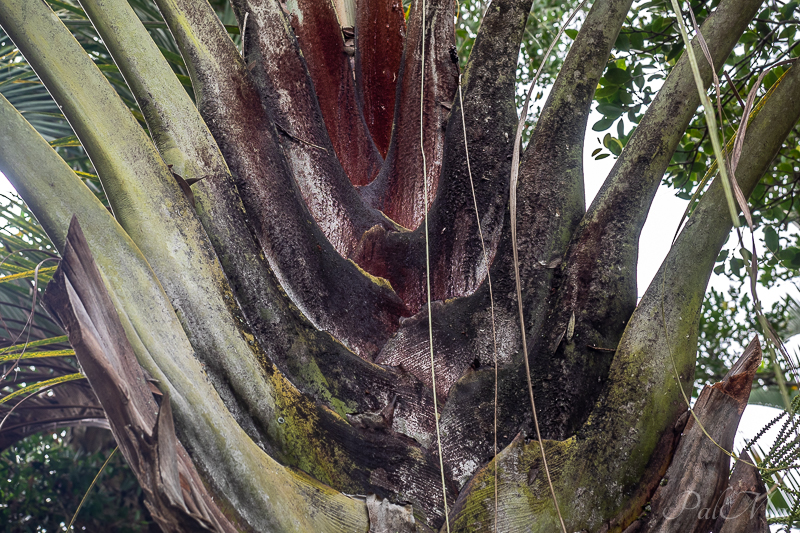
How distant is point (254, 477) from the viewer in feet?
2.35

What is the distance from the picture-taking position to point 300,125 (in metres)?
1.18

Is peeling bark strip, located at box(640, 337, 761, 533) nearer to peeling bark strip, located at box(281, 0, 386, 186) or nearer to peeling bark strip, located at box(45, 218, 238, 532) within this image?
peeling bark strip, located at box(45, 218, 238, 532)

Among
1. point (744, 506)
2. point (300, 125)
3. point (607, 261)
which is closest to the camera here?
point (744, 506)

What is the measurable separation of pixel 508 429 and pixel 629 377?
0.20 m

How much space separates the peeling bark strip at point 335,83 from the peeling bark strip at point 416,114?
0.08m

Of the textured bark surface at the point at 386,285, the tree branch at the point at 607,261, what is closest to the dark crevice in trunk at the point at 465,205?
the textured bark surface at the point at 386,285

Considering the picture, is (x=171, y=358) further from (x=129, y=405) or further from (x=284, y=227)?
(x=284, y=227)

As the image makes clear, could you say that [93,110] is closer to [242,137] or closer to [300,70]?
[242,137]

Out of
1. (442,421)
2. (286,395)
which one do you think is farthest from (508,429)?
(286,395)

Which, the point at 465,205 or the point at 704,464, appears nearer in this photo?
Result: the point at 704,464

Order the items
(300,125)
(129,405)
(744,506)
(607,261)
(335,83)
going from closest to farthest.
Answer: (129,405), (744,506), (607,261), (300,125), (335,83)

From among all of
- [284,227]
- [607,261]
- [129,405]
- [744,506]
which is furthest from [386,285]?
[744,506]

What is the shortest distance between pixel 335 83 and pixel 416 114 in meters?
0.24

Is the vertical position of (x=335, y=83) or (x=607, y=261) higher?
(x=335, y=83)
